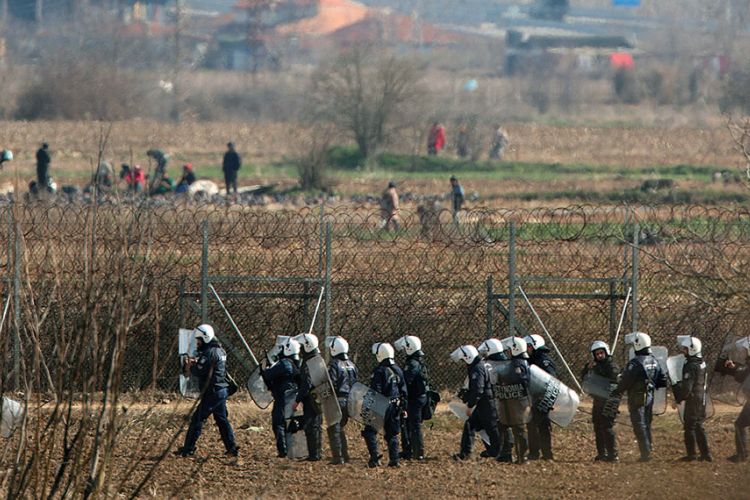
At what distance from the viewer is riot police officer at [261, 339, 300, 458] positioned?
1312 centimetres

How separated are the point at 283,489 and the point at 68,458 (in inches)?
162

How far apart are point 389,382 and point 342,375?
0.46 metres

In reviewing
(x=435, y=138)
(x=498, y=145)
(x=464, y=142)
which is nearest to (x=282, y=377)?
(x=435, y=138)

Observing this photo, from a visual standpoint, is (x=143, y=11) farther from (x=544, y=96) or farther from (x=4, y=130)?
(x=4, y=130)

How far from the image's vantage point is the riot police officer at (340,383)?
13.0 m

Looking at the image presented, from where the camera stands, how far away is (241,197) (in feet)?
105

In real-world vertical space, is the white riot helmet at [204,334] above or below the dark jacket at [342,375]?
above

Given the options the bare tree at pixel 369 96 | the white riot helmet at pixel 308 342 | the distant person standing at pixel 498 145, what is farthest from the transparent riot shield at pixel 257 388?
the distant person standing at pixel 498 145

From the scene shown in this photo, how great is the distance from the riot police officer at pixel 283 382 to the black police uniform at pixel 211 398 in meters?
0.41

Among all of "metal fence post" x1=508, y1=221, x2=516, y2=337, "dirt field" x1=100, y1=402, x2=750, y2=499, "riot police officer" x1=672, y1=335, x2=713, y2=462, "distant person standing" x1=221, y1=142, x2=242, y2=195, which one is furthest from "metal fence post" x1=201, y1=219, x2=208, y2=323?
"distant person standing" x1=221, y1=142, x2=242, y2=195

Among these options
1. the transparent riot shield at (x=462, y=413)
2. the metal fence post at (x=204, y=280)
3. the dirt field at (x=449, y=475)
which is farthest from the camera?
the metal fence post at (x=204, y=280)

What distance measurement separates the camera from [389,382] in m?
12.8

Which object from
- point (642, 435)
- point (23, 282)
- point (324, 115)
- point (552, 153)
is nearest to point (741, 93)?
point (552, 153)

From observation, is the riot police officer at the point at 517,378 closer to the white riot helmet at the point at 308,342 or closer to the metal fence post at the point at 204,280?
the white riot helmet at the point at 308,342
